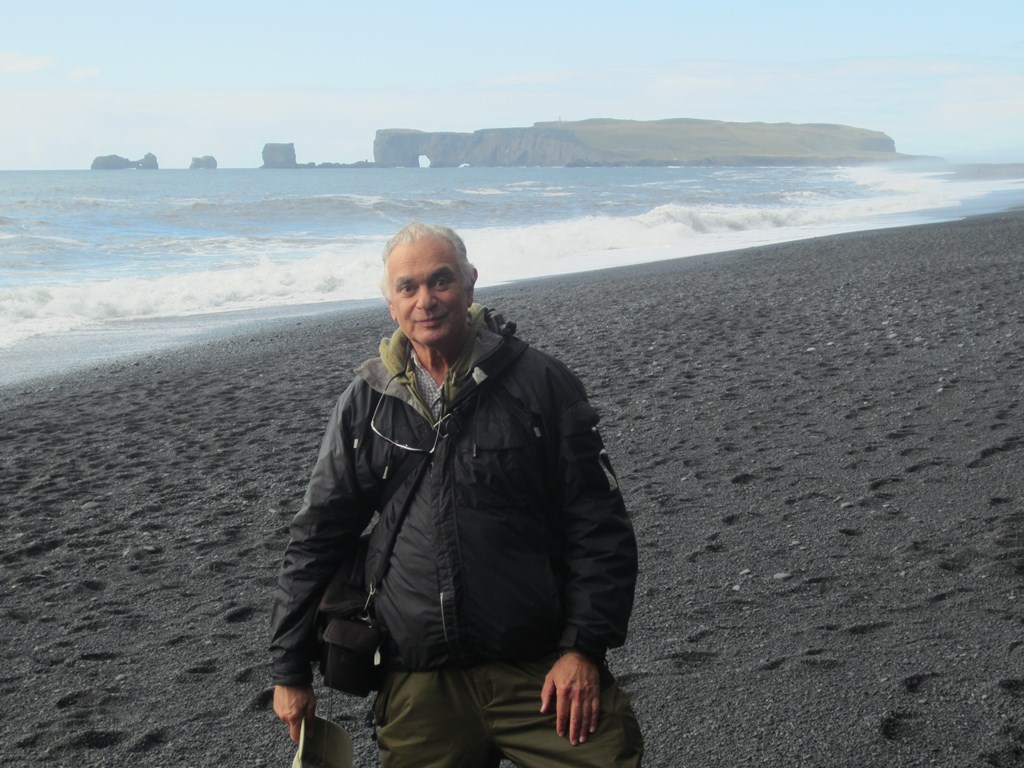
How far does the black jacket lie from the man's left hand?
0.13 feet

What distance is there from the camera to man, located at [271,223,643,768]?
2256 mm

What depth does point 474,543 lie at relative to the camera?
88.8 inches

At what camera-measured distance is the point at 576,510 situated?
2.30m

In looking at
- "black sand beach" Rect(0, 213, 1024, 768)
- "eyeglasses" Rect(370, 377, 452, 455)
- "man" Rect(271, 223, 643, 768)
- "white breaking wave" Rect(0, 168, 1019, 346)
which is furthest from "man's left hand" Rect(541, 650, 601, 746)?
"white breaking wave" Rect(0, 168, 1019, 346)

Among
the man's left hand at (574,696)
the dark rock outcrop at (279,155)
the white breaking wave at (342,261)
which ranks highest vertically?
the dark rock outcrop at (279,155)

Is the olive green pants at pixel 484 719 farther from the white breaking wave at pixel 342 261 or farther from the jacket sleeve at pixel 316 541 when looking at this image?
the white breaking wave at pixel 342 261

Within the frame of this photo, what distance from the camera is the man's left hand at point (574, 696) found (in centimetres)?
223

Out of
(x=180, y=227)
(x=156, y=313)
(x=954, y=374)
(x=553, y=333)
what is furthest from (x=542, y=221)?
(x=954, y=374)

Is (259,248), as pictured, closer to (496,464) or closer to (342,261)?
(342,261)

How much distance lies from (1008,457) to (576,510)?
500 cm

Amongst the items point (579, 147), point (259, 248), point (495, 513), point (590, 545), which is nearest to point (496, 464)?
point (495, 513)

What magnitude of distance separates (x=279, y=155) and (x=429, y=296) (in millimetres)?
170072

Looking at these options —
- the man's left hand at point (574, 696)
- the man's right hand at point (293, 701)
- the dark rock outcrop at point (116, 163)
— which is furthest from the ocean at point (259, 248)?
the dark rock outcrop at point (116, 163)

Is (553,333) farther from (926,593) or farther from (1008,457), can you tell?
(926,593)
